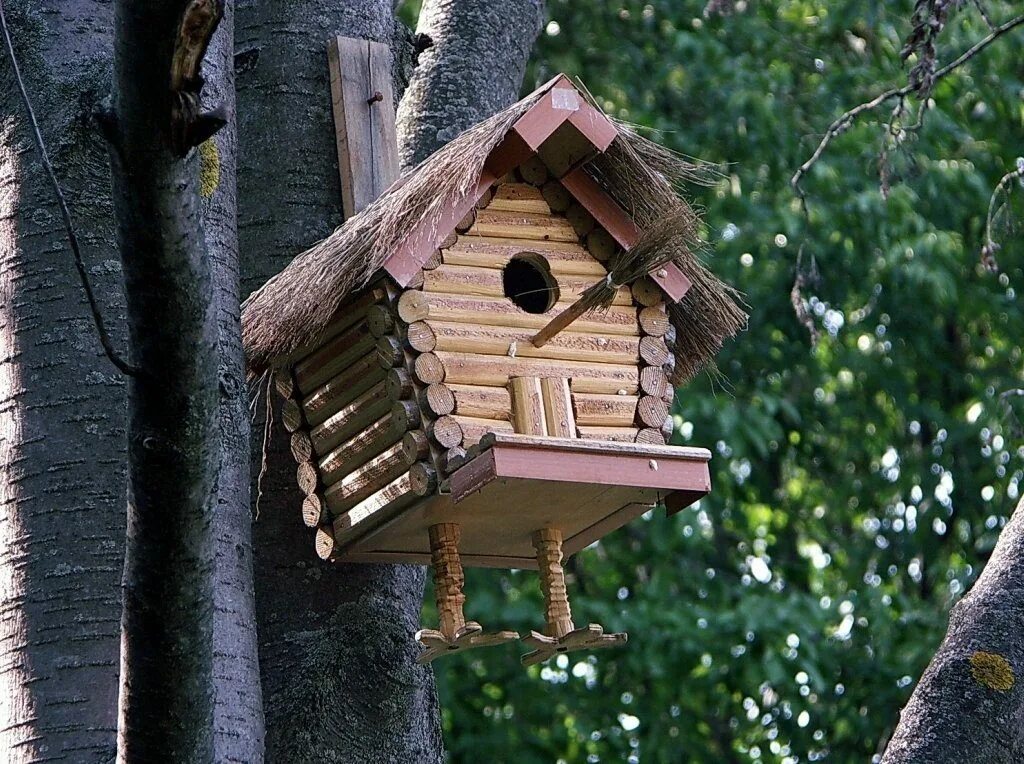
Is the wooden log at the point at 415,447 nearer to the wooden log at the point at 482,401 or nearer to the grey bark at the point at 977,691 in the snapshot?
the wooden log at the point at 482,401

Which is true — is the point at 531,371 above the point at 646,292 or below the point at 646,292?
below

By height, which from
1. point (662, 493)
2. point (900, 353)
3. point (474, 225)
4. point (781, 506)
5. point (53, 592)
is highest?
point (900, 353)

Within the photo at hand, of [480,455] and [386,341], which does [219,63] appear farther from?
[480,455]

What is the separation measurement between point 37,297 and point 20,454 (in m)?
0.26

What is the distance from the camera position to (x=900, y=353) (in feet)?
25.8

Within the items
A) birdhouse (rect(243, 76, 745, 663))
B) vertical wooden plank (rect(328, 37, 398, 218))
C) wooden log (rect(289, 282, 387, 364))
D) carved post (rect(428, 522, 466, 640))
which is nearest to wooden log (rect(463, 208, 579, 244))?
birdhouse (rect(243, 76, 745, 663))

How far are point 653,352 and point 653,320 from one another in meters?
0.07

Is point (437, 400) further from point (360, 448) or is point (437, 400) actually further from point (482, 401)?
point (360, 448)

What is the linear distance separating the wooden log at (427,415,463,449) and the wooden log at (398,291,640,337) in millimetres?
198

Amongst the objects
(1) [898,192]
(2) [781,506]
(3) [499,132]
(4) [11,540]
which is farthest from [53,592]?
(2) [781,506]

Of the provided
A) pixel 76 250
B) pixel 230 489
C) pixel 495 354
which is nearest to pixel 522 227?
pixel 495 354

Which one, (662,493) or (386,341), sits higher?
(386,341)

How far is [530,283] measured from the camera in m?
3.15

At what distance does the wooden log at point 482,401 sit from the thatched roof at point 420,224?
27cm
